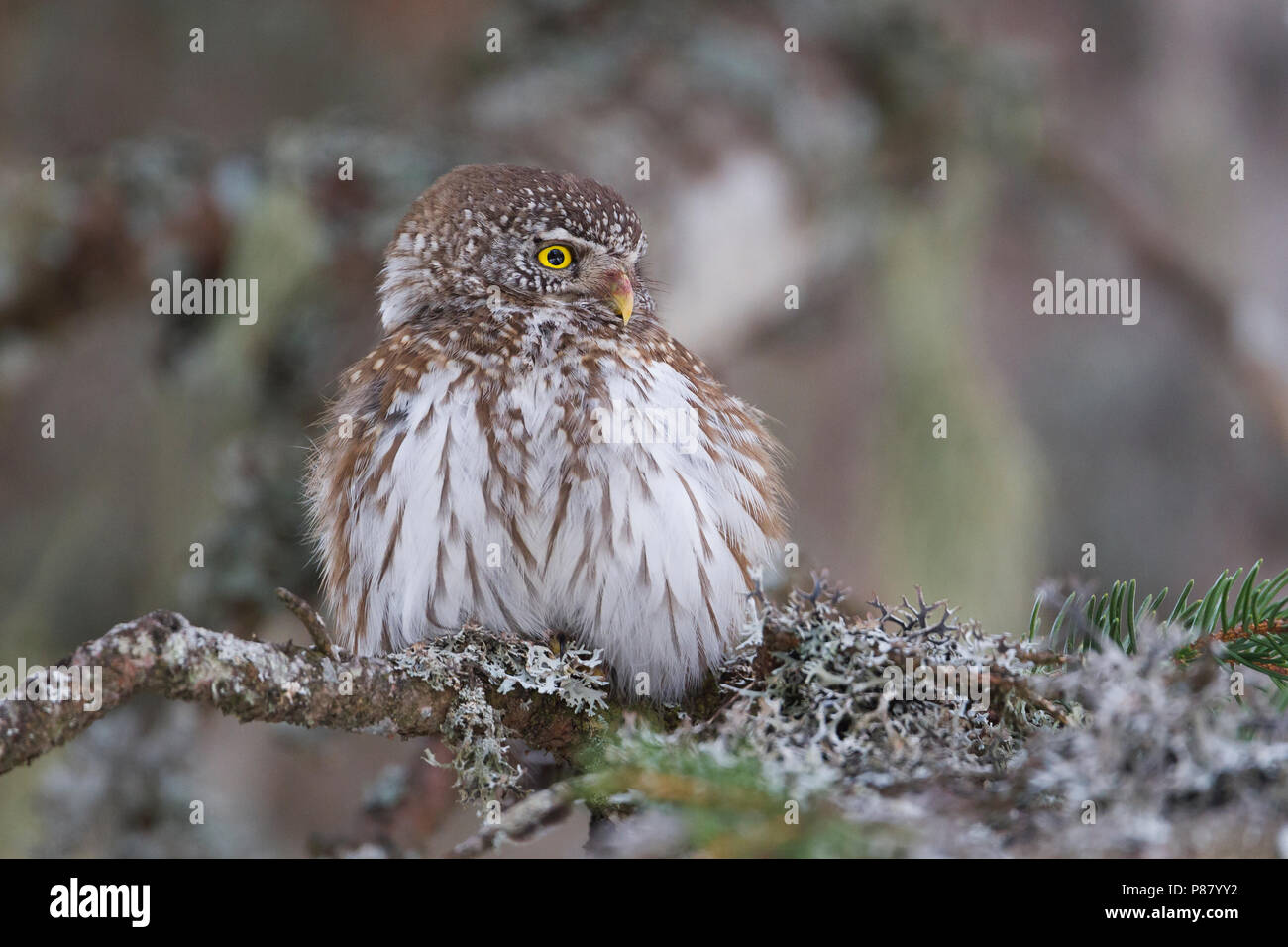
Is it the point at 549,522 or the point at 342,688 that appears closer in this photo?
the point at 342,688

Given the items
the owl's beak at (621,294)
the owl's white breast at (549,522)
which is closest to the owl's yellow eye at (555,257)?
the owl's beak at (621,294)

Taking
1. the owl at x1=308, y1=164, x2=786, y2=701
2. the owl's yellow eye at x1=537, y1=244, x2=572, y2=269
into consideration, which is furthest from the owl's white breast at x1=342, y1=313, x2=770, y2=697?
the owl's yellow eye at x1=537, y1=244, x2=572, y2=269

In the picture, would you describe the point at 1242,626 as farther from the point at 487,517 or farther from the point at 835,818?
the point at 487,517

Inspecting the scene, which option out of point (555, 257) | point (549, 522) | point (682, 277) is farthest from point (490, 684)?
point (682, 277)

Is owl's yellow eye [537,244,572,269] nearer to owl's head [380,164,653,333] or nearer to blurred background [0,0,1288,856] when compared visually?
owl's head [380,164,653,333]

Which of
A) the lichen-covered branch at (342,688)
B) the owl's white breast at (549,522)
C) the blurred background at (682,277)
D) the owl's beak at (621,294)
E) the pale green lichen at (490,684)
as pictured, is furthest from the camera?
the blurred background at (682,277)

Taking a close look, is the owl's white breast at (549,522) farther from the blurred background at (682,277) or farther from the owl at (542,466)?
the blurred background at (682,277)

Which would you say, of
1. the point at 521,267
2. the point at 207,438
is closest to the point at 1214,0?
the point at 521,267

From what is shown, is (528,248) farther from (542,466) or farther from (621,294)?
(542,466)
